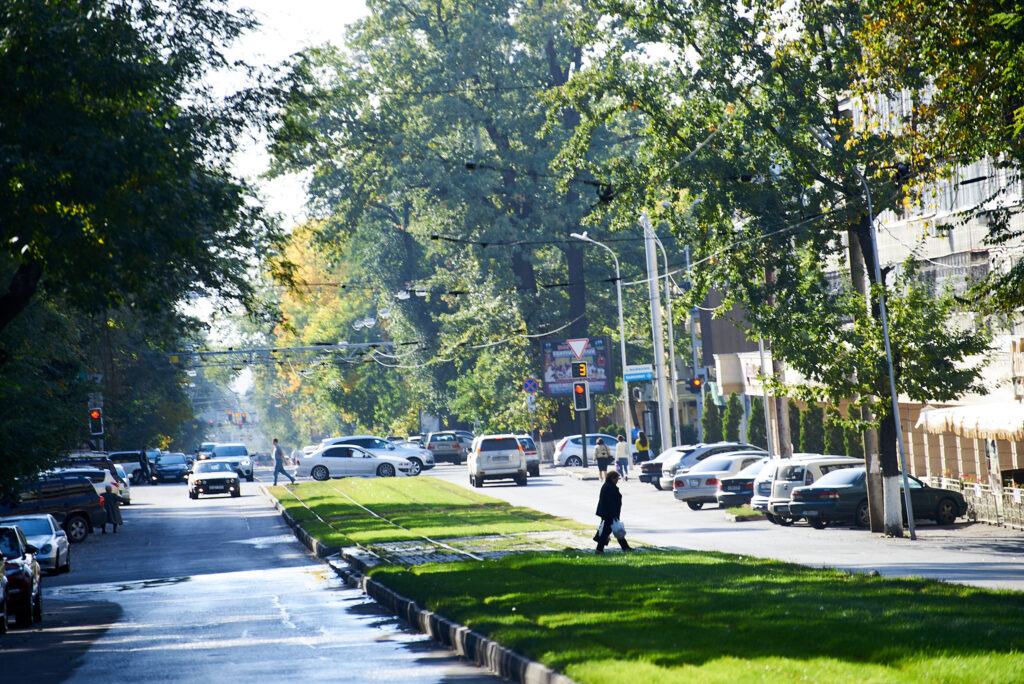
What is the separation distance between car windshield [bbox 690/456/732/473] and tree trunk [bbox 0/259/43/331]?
2190 cm

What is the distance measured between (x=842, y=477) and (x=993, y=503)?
3161mm

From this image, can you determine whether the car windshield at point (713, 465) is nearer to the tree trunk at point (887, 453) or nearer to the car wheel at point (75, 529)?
the tree trunk at point (887, 453)

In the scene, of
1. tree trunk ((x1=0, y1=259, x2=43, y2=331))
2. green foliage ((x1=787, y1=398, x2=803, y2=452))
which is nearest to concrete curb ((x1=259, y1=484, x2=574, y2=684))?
tree trunk ((x1=0, y1=259, x2=43, y2=331))

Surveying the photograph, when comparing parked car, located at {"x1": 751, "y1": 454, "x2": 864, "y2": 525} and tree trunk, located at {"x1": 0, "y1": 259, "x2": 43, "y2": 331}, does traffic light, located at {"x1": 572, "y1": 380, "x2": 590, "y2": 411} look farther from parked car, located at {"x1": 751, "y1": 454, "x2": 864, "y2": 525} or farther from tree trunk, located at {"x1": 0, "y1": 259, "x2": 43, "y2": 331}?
tree trunk, located at {"x1": 0, "y1": 259, "x2": 43, "y2": 331}

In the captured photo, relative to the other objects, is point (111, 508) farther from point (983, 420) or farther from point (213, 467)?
point (983, 420)

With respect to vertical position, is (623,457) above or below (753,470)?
above

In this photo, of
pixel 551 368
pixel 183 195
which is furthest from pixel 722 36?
→ pixel 551 368

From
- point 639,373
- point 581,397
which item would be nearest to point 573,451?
point 581,397

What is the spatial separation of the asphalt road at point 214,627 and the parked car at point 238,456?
39439 millimetres

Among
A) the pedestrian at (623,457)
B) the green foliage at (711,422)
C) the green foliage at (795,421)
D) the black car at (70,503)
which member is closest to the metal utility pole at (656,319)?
the pedestrian at (623,457)

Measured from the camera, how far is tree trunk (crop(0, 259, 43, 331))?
61.0 feet

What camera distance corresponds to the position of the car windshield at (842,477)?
30.0 m

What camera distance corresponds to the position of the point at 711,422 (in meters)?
69.2

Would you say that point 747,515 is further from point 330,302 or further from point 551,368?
point 330,302
